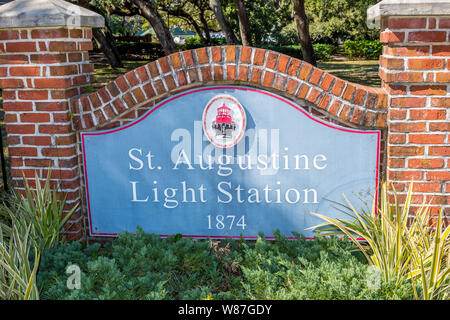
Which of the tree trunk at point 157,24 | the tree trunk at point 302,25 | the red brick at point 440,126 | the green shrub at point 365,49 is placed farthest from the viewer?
the green shrub at point 365,49

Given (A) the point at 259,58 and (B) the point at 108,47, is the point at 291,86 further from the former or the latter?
(B) the point at 108,47

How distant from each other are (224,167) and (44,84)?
143 cm

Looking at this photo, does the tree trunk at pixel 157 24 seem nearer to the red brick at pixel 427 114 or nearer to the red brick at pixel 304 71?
the red brick at pixel 304 71

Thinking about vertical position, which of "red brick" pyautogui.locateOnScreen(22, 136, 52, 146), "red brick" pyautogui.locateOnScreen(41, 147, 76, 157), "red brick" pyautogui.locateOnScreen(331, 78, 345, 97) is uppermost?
"red brick" pyautogui.locateOnScreen(331, 78, 345, 97)

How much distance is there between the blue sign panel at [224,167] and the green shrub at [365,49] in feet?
81.9

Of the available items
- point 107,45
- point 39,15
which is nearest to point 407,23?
point 39,15

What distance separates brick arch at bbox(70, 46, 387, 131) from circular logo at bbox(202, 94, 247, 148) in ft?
0.48

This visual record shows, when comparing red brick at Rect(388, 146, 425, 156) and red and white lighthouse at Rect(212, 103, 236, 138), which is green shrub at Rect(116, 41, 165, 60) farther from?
red brick at Rect(388, 146, 425, 156)

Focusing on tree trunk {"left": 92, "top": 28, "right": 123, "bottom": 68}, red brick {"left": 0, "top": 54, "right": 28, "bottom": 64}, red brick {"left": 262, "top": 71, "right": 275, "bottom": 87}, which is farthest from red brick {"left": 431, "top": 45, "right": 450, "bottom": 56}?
tree trunk {"left": 92, "top": 28, "right": 123, "bottom": 68}

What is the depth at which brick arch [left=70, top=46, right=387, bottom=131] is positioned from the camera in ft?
10.4

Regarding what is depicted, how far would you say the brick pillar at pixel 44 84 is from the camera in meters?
3.25

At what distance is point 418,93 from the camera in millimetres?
3078

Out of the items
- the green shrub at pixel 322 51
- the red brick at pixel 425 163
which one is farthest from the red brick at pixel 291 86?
the green shrub at pixel 322 51
